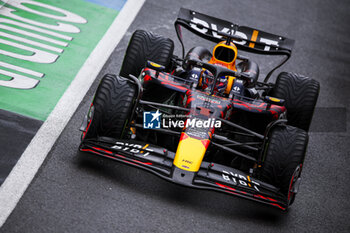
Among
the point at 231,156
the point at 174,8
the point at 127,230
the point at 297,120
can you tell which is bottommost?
the point at 127,230

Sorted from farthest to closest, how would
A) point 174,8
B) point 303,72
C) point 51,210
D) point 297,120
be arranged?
point 174,8 → point 303,72 → point 297,120 → point 51,210

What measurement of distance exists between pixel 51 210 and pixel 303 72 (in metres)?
5.48

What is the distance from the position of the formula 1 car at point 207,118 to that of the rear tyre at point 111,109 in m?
0.01

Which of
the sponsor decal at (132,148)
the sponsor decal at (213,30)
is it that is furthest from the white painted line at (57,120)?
the sponsor decal at (213,30)

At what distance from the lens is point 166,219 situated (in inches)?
182

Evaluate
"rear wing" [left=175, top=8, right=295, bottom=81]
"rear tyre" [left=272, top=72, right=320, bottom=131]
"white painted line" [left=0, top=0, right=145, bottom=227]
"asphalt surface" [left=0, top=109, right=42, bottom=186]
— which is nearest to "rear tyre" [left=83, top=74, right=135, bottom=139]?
"white painted line" [left=0, top=0, right=145, bottom=227]

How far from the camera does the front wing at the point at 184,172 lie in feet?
14.9

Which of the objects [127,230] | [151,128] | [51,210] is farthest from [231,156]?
[51,210]

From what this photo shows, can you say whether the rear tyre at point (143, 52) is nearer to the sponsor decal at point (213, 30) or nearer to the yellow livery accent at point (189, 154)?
the sponsor decal at point (213, 30)

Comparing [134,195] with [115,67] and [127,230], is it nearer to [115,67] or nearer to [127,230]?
[127,230]

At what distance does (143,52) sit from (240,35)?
1297 millimetres

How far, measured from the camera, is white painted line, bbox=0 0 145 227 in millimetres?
4453

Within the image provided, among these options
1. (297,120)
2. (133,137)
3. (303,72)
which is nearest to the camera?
(133,137)

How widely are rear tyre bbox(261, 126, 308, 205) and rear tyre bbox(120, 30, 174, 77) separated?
1.96 metres
